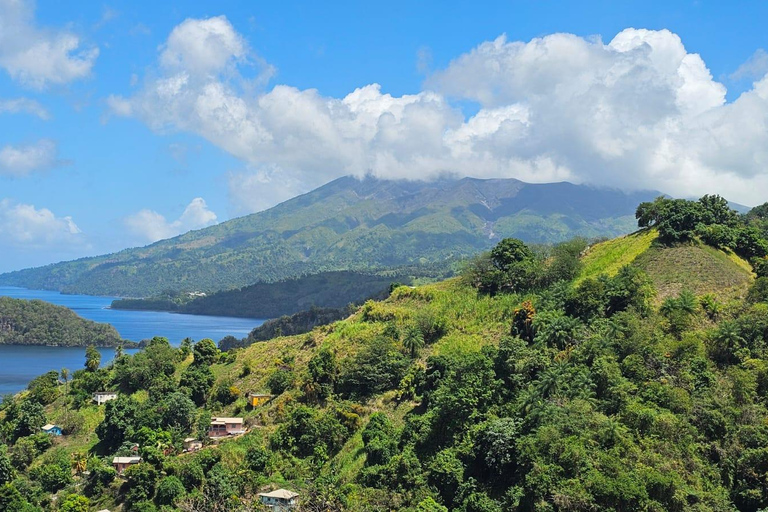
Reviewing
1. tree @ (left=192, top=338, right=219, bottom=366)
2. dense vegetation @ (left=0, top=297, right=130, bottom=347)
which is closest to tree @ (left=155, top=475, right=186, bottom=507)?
tree @ (left=192, top=338, right=219, bottom=366)

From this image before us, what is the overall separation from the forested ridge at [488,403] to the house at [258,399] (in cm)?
69

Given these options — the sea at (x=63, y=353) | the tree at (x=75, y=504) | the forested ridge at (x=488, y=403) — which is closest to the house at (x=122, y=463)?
the forested ridge at (x=488, y=403)

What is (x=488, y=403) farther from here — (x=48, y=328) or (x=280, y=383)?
(x=48, y=328)

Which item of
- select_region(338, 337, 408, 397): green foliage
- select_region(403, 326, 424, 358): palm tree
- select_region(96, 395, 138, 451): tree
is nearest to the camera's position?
select_region(338, 337, 408, 397): green foliage

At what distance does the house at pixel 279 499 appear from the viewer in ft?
114

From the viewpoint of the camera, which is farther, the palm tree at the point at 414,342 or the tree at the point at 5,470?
the palm tree at the point at 414,342

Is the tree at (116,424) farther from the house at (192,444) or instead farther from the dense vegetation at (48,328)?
the dense vegetation at (48,328)

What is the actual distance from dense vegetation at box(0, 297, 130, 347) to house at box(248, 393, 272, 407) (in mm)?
111415

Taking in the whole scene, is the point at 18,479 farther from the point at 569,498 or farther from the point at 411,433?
the point at 569,498

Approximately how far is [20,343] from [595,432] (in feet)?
514

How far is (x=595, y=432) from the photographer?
30.4 metres

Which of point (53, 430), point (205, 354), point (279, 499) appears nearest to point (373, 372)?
point (279, 499)

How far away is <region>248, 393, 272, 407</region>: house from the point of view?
49469mm

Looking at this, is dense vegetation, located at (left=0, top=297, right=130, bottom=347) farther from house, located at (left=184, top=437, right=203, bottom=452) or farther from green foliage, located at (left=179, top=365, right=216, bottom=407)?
house, located at (left=184, top=437, right=203, bottom=452)
